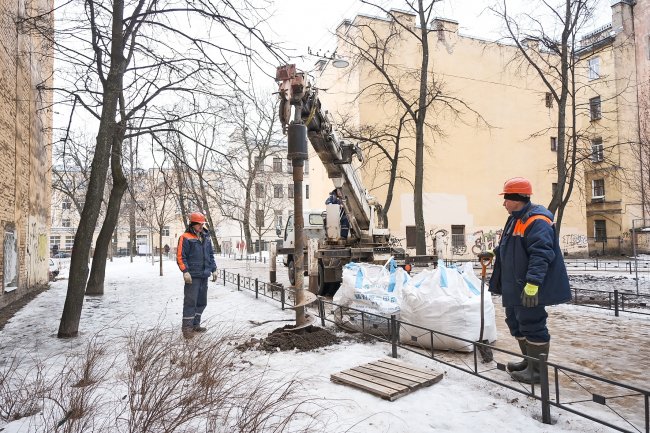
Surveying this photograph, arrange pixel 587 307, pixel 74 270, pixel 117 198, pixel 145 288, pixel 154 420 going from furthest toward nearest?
pixel 145 288, pixel 117 198, pixel 587 307, pixel 74 270, pixel 154 420

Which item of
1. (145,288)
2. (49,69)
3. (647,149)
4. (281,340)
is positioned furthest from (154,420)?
(647,149)

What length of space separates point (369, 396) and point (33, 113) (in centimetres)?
1291

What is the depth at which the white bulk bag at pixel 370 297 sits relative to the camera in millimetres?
6367

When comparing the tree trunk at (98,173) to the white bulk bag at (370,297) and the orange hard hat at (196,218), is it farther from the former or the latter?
the white bulk bag at (370,297)

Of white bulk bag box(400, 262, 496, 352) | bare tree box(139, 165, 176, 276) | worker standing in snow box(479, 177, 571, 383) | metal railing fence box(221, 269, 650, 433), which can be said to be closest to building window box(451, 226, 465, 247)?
bare tree box(139, 165, 176, 276)

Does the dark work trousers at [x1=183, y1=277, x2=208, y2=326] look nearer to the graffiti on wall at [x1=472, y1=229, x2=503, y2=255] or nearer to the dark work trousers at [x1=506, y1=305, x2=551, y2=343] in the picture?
A: the dark work trousers at [x1=506, y1=305, x2=551, y2=343]

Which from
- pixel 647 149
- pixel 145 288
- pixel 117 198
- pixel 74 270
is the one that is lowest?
pixel 145 288

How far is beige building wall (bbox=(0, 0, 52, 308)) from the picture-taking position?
9422 millimetres

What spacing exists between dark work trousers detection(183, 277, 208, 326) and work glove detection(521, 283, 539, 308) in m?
4.69

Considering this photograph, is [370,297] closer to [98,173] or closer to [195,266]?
[195,266]

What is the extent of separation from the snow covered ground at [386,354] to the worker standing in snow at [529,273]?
1.79 feet

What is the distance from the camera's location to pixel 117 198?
1248 cm

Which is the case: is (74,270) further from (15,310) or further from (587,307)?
(587,307)

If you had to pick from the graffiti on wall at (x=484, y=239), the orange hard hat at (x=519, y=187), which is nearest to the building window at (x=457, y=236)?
the graffiti on wall at (x=484, y=239)
